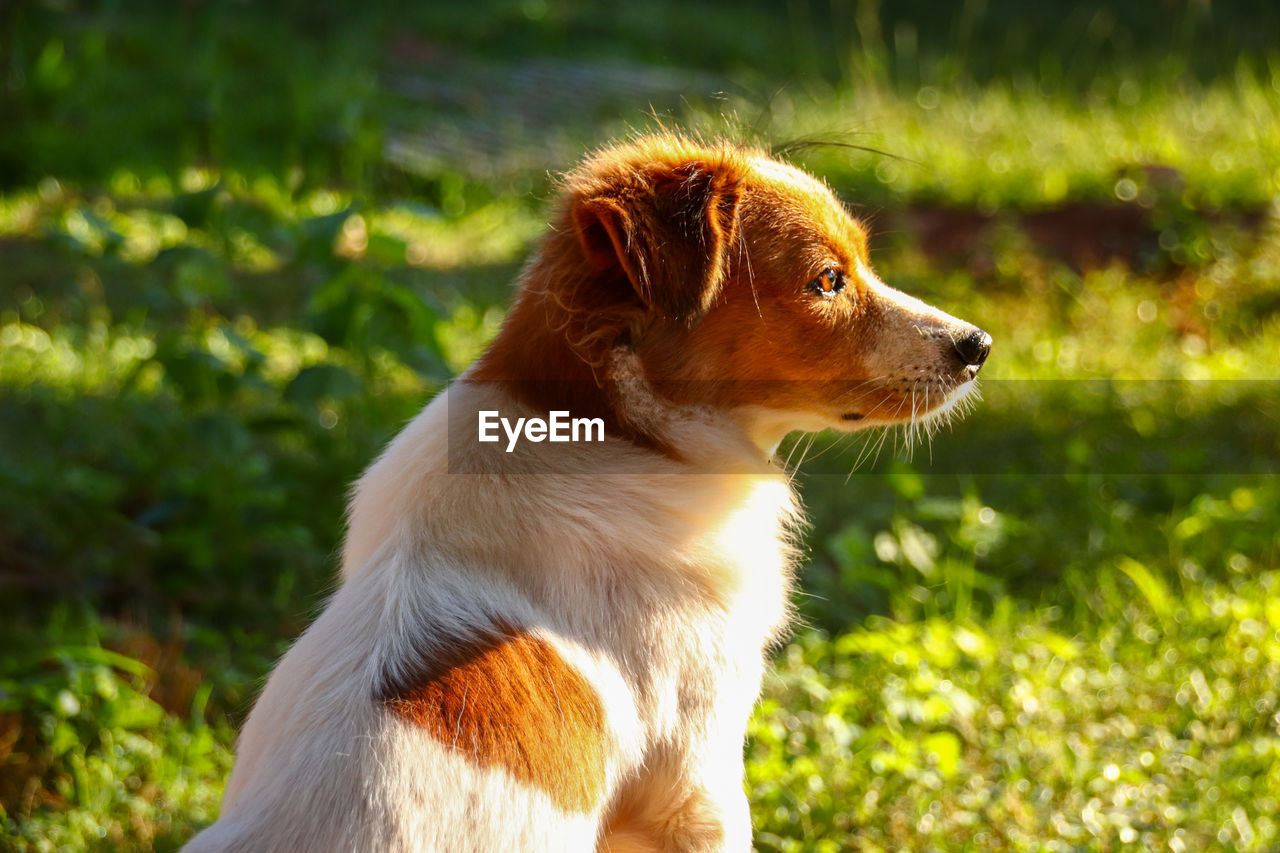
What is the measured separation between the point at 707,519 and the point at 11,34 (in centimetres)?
599

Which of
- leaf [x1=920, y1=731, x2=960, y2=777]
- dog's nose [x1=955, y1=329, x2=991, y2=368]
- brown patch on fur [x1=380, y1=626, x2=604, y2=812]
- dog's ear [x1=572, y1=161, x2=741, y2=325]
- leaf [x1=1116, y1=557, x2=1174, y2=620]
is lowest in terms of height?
leaf [x1=920, y1=731, x2=960, y2=777]

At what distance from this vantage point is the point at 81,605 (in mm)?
3953

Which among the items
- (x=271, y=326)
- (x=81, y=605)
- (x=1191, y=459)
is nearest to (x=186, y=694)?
(x=81, y=605)

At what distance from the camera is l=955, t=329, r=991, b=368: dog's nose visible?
2.43m

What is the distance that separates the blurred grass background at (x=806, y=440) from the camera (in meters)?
3.35

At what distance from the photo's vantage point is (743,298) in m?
2.31

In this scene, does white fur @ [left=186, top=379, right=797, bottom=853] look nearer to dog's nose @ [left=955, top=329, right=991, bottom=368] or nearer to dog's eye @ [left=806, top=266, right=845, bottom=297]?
dog's eye @ [left=806, top=266, right=845, bottom=297]

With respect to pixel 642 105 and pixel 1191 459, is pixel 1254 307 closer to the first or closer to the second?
pixel 1191 459

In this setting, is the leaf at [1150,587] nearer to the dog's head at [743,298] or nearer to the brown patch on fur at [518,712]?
the dog's head at [743,298]

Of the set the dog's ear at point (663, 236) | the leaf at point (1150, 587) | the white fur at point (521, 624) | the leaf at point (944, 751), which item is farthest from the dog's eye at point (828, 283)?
the leaf at point (1150, 587)

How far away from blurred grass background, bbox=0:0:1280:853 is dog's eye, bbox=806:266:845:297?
57cm

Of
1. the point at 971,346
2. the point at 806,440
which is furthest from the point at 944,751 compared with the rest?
the point at 806,440

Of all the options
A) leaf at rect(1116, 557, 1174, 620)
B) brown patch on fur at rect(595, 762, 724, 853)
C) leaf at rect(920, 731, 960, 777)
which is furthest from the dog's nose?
leaf at rect(1116, 557, 1174, 620)

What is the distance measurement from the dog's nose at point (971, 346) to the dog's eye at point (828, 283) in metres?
0.24
